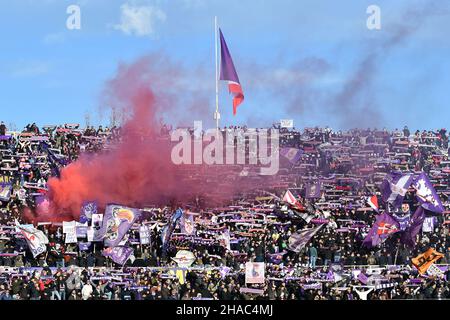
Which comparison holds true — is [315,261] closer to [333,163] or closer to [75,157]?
[333,163]

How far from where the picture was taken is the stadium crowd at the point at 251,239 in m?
25.5

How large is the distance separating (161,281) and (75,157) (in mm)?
9183

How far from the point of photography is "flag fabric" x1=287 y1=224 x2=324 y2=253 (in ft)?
90.7

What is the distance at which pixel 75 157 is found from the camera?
33.1 metres

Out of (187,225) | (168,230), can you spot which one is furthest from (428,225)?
(168,230)

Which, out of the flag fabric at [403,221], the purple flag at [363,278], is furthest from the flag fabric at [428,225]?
the purple flag at [363,278]

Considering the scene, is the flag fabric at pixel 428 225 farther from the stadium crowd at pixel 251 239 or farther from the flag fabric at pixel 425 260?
the flag fabric at pixel 425 260

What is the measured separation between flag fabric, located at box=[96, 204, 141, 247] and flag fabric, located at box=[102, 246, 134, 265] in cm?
23

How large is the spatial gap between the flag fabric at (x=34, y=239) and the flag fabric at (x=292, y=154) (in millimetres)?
10499

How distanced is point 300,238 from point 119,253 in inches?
233

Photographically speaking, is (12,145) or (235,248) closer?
(235,248)

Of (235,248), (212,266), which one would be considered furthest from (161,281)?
(235,248)

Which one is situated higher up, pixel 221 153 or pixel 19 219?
pixel 221 153
